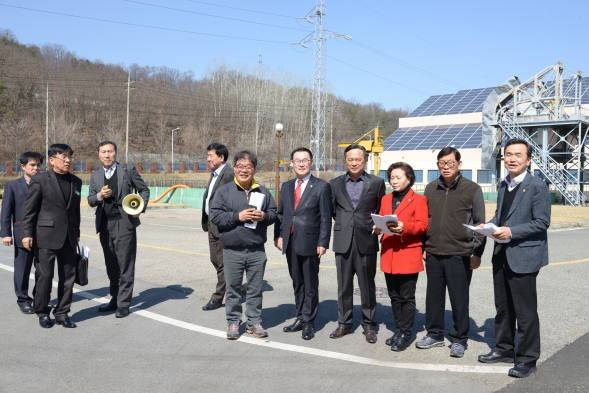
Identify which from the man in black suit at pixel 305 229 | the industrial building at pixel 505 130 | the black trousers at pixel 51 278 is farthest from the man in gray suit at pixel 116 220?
the industrial building at pixel 505 130

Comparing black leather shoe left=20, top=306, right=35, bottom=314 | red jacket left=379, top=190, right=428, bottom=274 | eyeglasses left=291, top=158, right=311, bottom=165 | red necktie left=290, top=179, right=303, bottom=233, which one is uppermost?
eyeglasses left=291, top=158, right=311, bottom=165

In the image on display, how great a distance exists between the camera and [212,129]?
9556 cm

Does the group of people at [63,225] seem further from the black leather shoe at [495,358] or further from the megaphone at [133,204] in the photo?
the black leather shoe at [495,358]

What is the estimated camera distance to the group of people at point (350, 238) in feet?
16.9

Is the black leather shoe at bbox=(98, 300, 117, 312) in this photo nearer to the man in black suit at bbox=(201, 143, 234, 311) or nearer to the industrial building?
the man in black suit at bbox=(201, 143, 234, 311)

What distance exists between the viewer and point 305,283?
21.1 feet

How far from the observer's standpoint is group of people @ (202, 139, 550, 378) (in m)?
5.09

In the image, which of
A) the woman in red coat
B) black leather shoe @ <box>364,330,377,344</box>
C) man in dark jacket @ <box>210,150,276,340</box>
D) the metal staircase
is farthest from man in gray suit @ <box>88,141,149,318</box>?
the metal staircase

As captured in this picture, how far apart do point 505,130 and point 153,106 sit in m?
74.3

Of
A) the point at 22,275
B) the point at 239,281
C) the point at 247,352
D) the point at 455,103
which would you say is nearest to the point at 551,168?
the point at 455,103

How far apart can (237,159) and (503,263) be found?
3007 millimetres

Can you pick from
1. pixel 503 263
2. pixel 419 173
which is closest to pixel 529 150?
pixel 503 263

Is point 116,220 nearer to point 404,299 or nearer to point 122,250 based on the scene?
point 122,250

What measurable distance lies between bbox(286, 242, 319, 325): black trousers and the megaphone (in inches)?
83.6
